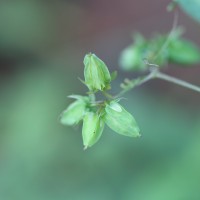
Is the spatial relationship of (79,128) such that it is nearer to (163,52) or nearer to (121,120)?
(163,52)

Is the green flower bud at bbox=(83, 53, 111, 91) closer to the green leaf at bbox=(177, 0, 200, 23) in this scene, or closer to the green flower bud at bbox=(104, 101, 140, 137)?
the green flower bud at bbox=(104, 101, 140, 137)

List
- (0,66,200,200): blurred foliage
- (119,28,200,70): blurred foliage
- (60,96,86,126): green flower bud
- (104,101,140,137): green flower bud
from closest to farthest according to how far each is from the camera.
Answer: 1. (104,101,140,137): green flower bud
2. (60,96,86,126): green flower bud
3. (119,28,200,70): blurred foliage
4. (0,66,200,200): blurred foliage

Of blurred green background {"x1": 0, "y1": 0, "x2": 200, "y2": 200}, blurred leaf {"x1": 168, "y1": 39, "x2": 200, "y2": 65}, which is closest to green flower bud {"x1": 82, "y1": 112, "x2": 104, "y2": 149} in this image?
blurred leaf {"x1": 168, "y1": 39, "x2": 200, "y2": 65}

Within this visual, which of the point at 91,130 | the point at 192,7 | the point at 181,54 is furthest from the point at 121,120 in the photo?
A: the point at 181,54

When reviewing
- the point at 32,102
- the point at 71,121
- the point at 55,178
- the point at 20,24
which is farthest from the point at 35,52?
the point at 71,121

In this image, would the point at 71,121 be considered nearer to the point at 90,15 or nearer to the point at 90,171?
the point at 90,171
